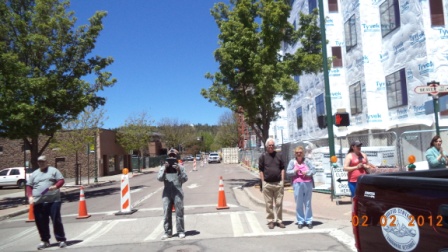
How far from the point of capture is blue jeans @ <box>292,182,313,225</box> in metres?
8.51

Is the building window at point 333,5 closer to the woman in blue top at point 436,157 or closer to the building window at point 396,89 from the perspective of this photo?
the building window at point 396,89

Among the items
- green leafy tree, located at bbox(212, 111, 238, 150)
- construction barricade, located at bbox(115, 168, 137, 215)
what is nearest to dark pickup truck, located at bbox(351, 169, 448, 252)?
construction barricade, located at bbox(115, 168, 137, 215)

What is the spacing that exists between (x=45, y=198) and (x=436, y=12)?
17.0 metres

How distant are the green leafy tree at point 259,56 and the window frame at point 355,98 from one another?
576cm

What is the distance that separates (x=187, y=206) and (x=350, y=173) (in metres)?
6.73

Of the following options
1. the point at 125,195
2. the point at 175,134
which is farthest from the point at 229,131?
the point at 125,195

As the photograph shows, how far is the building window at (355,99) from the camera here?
2358 cm

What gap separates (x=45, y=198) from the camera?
7.80m

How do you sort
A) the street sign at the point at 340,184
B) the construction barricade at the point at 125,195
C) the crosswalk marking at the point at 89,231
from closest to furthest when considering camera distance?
1. the crosswalk marking at the point at 89,231
2. the street sign at the point at 340,184
3. the construction barricade at the point at 125,195

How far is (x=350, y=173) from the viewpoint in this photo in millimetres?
8016

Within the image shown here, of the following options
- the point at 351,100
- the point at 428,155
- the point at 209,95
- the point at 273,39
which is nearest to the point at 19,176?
the point at 209,95

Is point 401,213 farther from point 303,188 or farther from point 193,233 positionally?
point 193,233

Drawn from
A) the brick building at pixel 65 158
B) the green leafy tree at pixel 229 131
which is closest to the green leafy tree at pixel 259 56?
the brick building at pixel 65 158

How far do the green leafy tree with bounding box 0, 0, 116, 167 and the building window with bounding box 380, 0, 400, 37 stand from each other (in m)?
14.5
